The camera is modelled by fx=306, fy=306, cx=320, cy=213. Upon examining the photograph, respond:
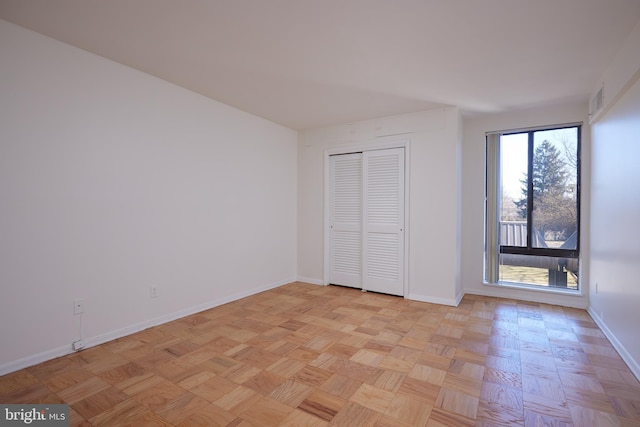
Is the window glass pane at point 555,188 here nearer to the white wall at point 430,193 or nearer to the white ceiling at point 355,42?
the white ceiling at point 355,42

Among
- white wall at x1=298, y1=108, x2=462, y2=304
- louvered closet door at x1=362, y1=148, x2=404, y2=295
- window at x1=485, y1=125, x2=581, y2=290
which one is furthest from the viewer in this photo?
louvered closet door at x1=362, y1=148, x2=404, y2=295

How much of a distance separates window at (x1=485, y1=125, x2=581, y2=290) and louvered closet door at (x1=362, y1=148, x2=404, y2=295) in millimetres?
1320

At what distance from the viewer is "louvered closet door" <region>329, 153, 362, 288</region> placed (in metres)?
4.73

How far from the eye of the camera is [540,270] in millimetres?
4211

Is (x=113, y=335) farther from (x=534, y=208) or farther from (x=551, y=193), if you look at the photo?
(x=551, y=193)

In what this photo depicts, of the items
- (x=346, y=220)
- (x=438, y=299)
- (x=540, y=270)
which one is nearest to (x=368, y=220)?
(x=346, y=220)

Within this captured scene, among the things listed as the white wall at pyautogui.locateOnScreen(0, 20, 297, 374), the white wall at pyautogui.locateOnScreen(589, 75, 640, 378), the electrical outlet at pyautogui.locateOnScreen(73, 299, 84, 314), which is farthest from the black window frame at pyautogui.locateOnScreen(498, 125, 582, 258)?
the electrical outlet at pyautogui.locateOnScreen(73, 299, 84, 314)

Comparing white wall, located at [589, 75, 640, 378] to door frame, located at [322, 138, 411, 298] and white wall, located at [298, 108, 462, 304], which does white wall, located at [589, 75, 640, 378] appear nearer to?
white wall, located at [298, 108, 462, 304]

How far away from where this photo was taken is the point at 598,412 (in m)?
1.86

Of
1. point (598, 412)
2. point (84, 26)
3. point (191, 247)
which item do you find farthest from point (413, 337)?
point (84, 26)

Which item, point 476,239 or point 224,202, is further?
point 476,239

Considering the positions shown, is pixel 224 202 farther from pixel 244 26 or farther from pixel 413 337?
pixel 413 337

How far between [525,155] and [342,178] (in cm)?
258

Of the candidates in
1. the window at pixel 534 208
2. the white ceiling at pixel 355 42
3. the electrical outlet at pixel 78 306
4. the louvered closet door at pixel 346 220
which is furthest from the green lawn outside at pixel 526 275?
the electrical outlet at pixel 78 306
